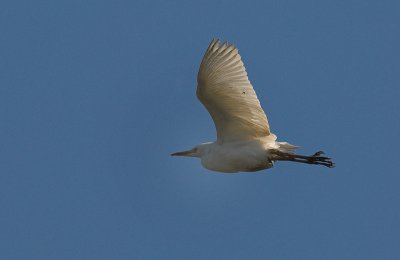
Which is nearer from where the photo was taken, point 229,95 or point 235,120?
point 229,95

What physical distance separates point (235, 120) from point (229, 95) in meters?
0.59

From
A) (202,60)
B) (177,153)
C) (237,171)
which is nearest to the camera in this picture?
(202,60)

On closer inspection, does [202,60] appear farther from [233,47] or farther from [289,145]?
[289,145]

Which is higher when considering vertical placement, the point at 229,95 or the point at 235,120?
the point at 229,95

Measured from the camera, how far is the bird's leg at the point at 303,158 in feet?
51.8

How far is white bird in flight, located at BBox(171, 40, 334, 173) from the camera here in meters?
15.3

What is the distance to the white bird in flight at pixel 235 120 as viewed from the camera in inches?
603

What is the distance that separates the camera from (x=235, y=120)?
623 inches

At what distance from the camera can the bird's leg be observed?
51.8 ft

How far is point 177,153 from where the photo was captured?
59.2 feet

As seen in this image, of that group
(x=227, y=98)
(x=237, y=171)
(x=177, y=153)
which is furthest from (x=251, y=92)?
(x=177, y=153)

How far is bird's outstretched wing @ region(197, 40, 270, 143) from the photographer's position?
15.3m

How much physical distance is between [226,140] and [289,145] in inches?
47.7

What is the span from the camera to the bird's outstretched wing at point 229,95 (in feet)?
50.1
